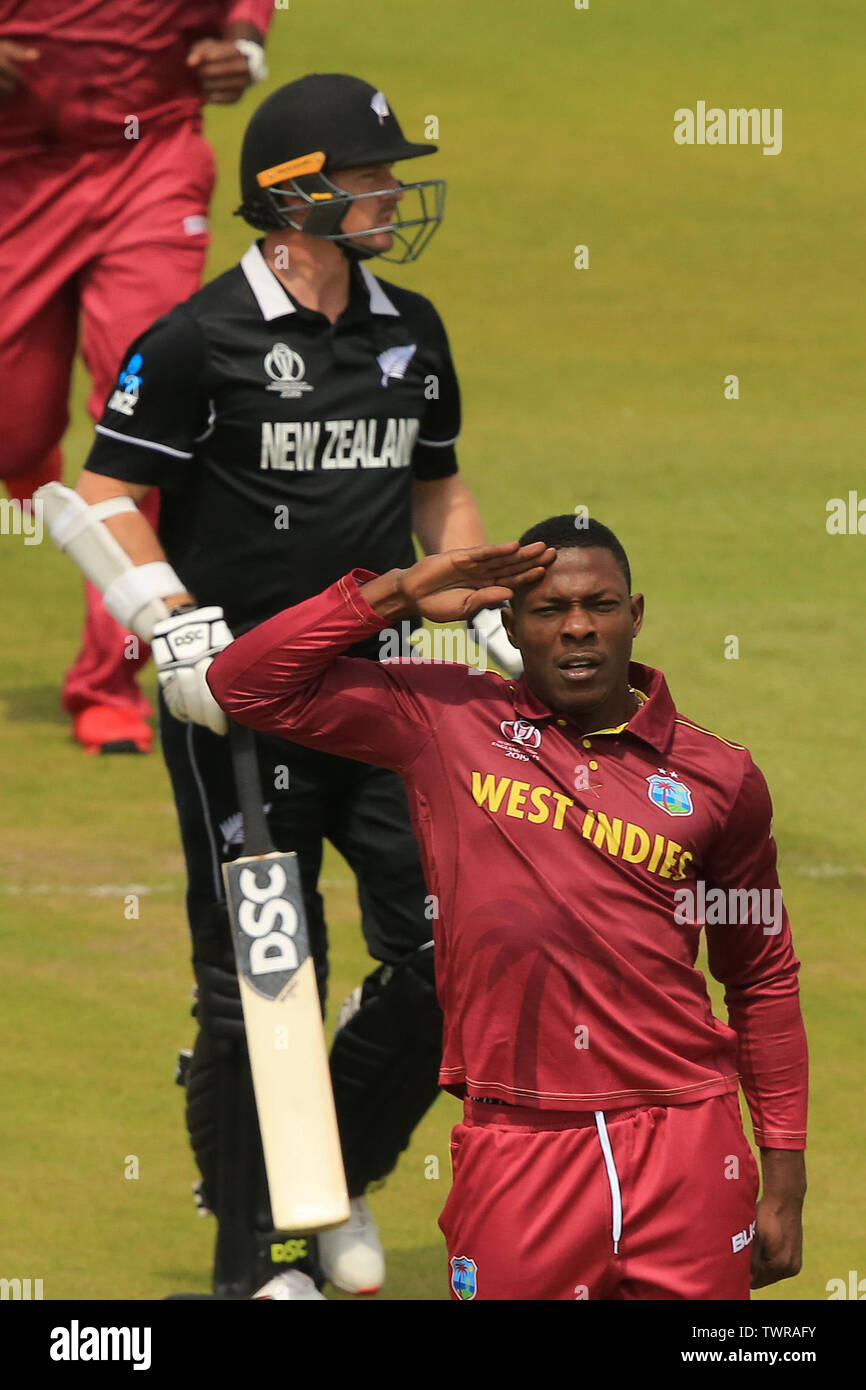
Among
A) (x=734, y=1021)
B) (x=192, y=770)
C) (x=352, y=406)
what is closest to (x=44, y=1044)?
(x=192, y=770)

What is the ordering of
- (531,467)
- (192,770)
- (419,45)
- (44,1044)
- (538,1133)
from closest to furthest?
(538,1133), (192,770), (44,1044), (531,467), (419,45)

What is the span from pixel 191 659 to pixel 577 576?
1195 millimetres

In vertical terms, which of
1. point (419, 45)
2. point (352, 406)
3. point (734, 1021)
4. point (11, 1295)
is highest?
point (419, 45)

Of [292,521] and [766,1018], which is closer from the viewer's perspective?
[766,1018]

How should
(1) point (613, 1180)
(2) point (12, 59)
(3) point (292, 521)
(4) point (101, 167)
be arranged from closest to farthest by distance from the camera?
1. (1) point (613, 1180)
2. (3) point (292, 521)
3. (2) point (12, 59)
4. (4) point (101, 167)

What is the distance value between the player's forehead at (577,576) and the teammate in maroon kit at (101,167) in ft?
14.6

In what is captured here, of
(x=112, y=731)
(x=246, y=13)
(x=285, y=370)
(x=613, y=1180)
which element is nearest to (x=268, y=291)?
(x=285, y=370)

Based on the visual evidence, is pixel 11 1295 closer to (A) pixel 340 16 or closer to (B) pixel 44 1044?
(B) pixel 44 1044

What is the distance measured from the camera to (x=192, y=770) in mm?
5242

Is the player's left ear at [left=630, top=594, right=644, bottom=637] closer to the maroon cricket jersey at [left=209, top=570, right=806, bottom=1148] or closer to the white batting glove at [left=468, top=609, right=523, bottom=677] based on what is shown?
the maroon cricket jersey at [left=209, top=570, right=806, bottom=1148]

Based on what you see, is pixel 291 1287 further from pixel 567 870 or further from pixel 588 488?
pixel 588 488

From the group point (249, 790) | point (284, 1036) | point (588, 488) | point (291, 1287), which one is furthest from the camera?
point (588, 488)

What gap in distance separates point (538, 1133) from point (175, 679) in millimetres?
1410

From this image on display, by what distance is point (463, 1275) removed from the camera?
12.8ft
